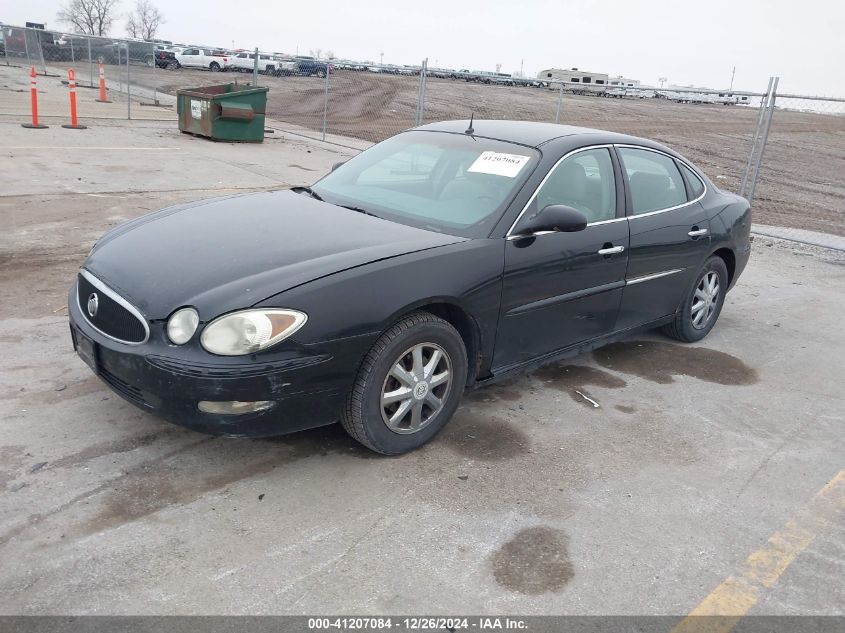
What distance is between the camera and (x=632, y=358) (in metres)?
5.40

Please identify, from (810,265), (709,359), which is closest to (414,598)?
(709,359)

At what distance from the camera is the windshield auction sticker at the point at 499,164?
14.0ft

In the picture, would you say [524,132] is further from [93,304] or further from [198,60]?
[198,60]

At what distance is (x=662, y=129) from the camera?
29328 millimetres

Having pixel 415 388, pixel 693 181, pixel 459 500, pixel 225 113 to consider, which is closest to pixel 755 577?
pixel 459 500

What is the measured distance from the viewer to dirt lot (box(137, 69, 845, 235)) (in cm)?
1434

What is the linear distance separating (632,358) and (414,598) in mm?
3205

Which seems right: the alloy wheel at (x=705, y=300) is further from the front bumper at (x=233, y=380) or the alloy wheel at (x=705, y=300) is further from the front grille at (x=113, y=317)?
the front grille at (x=113, y=317)

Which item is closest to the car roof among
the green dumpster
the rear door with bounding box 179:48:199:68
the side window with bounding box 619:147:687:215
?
the side window with bounding box 619:147:687:215

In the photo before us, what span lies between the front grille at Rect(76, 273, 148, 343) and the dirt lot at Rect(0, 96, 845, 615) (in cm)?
59

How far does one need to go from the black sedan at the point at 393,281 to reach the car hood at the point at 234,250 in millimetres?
12

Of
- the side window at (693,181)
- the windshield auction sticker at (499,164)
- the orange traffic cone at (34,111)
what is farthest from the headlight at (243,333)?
the orange traffic cone at (34,111)

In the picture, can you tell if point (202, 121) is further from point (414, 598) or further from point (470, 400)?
point (414, 598)

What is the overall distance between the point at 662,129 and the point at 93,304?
2906 cm
